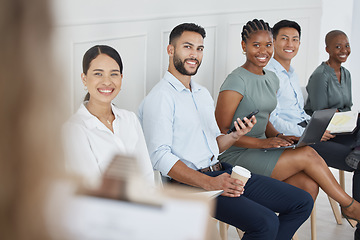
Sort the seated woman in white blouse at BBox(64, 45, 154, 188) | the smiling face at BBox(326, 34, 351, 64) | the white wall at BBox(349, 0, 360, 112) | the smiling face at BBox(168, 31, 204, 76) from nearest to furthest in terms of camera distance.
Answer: the seated woman in white blouse at BBox(64, 45, 154, 188) → the smiling face at BBox(168, 31, 204, 76) → the smiling face at BBox(326, 34, 351, 64) → the white wall at BBox(349, 0, 360, 112)

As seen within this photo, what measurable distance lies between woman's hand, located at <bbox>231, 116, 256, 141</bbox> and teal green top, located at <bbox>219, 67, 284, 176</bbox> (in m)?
0.22

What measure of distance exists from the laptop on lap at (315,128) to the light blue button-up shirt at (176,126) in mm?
468

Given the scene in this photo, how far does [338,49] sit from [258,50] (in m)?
0.99

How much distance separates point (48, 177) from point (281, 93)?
2900mm

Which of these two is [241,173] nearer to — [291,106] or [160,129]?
[160,129]

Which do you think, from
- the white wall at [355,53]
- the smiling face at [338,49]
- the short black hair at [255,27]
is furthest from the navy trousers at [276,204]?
the white wall at [355,53]

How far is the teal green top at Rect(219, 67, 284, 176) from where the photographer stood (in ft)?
7.95

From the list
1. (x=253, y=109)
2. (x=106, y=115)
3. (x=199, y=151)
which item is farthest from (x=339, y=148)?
(x=106, y=115)

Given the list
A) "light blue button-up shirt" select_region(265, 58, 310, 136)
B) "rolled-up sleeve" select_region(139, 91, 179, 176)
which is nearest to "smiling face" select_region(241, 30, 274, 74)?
"light blue button-up shirt" select_region(265, 58, 310, 136)

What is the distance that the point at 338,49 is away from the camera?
338cm

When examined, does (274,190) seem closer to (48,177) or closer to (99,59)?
(99,59)

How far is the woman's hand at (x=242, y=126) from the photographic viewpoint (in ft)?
6.95

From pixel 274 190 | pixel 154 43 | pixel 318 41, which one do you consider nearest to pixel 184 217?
pixel 274 190

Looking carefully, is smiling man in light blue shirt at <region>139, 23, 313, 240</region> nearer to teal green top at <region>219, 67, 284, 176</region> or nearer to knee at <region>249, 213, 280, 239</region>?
knee at <region>249, 213, 280, 239</region>
